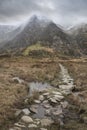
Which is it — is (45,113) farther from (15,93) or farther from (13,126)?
(15,93)

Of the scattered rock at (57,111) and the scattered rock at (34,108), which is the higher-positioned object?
the scattered rock at (34,108)

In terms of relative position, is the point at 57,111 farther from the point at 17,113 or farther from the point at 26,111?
the point at 17,113

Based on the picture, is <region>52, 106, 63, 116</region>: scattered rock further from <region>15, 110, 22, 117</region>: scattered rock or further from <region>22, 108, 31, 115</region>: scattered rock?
<region>15, 110, 22, 117</region>: scattered rock

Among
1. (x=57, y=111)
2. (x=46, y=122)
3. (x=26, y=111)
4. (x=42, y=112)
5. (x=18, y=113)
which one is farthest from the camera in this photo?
(x=57, y=111)

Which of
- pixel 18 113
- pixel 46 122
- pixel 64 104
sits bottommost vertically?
pixel 46 122

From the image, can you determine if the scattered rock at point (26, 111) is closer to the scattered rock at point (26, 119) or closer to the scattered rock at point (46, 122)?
the scattered rock at point (26, 119)

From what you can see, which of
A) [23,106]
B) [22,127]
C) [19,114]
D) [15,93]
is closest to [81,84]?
[15,93]

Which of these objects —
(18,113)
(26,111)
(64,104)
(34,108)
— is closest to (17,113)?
(18,113)

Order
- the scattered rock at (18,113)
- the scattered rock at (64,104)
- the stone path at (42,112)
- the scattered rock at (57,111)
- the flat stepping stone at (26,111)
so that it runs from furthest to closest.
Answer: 1. the scattered rock at (64,104)
2. the scattered rock at (57,111)
3. the flat stepping stone at (26,111)
4. the scattered rock at (18,113)
5. the stone path at (42,112)

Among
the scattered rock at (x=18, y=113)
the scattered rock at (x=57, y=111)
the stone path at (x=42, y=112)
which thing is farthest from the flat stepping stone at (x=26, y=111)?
the scattered rock at (x=57, y=111)

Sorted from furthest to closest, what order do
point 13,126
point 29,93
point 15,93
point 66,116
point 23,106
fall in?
point 29,93, point 15,93, point 23,106, point 66,116, point 13,126

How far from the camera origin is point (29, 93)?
28031 mm

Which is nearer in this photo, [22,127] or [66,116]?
Result: [22,127]

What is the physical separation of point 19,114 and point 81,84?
1593 centimetres
